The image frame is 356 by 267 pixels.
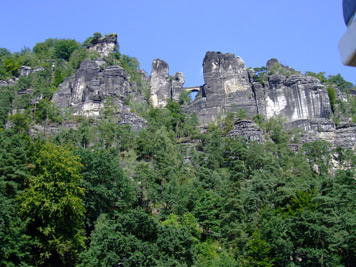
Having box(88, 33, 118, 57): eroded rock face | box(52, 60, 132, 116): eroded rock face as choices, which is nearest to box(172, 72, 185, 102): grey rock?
box(52, 60, 132, 116): eroded rock face

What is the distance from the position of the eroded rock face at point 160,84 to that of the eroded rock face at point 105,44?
871 cm

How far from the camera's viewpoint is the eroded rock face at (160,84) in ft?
243

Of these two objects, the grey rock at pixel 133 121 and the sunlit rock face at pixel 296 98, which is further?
the sunlit rock face at pixel 296 98

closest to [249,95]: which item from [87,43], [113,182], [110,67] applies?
[110,67]

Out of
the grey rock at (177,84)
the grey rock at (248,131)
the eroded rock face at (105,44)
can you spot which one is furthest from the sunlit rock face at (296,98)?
the eroded rock face at (105,44)

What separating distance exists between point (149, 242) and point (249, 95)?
50.4 metres

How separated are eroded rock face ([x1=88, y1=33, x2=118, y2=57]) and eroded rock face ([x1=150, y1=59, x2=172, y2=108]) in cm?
871

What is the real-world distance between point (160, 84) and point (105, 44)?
1356 cm

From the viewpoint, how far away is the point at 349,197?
96.8 ft

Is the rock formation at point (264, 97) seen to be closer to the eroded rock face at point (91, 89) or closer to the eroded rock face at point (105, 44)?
the eroded rock face at point (91, 89)

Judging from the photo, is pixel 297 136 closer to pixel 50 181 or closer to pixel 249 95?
pixel 249 95

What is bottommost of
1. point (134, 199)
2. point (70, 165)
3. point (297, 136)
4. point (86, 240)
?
point (86, 240)

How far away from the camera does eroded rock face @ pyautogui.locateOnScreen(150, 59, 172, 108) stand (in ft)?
243

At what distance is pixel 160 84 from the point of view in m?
76.1
